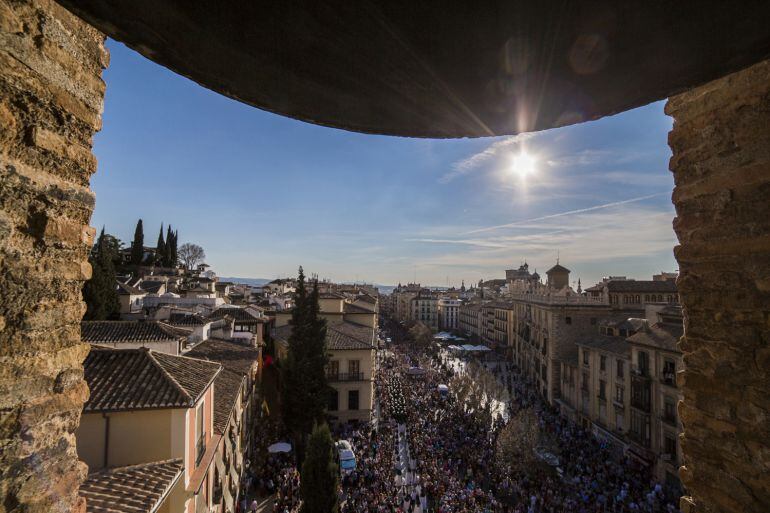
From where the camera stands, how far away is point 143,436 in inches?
376

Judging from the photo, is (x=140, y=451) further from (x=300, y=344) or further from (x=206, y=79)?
(x=300, y=344)

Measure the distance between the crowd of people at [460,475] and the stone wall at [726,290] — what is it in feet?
52.2

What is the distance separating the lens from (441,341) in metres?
72.0

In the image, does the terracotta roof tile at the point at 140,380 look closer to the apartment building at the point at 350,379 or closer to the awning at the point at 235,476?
the awning at the point at 235,476

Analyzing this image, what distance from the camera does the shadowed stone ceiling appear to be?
1.09 m

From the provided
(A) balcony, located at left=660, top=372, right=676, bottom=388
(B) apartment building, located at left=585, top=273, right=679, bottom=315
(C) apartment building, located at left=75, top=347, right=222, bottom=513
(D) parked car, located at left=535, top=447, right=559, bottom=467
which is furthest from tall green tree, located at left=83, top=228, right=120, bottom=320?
(B) apartment building, located at left=585, top=273, right=679, bottom=315

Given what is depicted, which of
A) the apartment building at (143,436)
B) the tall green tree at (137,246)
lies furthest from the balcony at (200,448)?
the tall green tree at (137,246)

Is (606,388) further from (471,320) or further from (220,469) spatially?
(471,320)

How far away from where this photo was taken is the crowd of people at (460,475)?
17391mm

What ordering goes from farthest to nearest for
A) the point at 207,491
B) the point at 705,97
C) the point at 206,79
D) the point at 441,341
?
the point at 441,341
the point at 207,491
the point at 705,97
the point at 206,79

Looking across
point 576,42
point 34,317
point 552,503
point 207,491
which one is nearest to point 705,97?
point 576,42

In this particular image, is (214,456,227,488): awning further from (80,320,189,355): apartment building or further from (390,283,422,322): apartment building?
(390,283,422,322): apartment building

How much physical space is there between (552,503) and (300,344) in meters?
15.2

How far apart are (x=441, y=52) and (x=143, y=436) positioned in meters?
11.3
